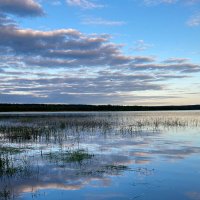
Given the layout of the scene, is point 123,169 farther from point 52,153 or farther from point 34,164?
point 52,153

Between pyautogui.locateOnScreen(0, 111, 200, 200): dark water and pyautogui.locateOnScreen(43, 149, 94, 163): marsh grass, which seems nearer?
pyautogui.locateOnScreen(0, 111, 200, 200): dark water

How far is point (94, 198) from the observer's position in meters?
9.64

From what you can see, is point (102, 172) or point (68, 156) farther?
point (68, 156)

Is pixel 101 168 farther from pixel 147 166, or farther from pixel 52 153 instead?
pixel 52 153

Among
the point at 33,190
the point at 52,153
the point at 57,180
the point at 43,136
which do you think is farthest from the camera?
the point at 43,136

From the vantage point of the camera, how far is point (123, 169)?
1334 cm

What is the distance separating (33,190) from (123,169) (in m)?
4.14

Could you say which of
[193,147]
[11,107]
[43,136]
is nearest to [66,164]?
[193,147]

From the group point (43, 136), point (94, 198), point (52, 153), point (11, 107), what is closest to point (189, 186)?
point (94, 198)

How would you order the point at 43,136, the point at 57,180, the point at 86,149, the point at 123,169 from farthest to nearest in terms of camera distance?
the point at 43,136, the point at 86,149, the point at 123,169, the point at 57,180

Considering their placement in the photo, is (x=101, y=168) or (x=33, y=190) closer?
(x=33, y=190)

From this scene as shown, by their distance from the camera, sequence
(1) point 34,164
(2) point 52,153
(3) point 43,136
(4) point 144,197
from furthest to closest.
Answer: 1. (3) point 43,136
2. (2) point 52,153
3. (1) point 34,164
4. (4) point 144,197

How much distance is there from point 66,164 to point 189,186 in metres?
5.67

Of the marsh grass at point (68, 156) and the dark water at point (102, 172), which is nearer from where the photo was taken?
the dark water at point (102, 172)
